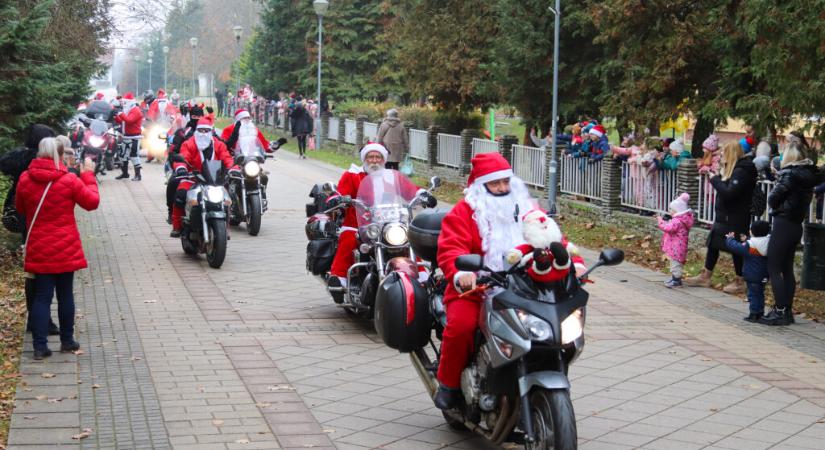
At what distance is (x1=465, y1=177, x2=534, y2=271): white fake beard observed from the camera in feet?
21.4

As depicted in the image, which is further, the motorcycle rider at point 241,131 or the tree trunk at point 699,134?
the tree trunk at point 699,134

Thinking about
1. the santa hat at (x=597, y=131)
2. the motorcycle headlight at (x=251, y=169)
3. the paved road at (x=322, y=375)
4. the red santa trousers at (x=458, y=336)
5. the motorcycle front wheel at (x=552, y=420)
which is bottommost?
the paved road at (x=322, y=375)

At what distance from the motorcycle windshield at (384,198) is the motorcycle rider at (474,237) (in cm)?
307

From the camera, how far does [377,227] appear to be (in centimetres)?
971

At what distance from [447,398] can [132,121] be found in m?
20.9

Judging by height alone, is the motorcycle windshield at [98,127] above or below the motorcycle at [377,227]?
above

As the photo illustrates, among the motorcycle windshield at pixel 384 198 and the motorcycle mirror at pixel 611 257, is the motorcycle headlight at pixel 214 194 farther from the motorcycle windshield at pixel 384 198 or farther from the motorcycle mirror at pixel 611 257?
the motorcycle mirror at pixel 611 257

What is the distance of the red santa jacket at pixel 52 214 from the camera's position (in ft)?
28.7

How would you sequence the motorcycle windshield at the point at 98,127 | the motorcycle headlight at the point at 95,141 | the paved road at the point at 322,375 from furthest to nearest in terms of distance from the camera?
the motorcycle windshield at the point at 98,127, the motorcycle headlight at the point at 95,141, the paved road at the point at 322,375

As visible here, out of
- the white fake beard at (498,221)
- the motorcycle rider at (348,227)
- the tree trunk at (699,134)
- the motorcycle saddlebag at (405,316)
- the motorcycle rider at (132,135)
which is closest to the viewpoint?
the white fake beard at (498,221)

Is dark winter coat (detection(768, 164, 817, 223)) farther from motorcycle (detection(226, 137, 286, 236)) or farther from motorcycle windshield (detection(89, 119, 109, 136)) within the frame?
motorcycle windshield (detection(89, 119, 109, 136))

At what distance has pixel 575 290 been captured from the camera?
5.95 m

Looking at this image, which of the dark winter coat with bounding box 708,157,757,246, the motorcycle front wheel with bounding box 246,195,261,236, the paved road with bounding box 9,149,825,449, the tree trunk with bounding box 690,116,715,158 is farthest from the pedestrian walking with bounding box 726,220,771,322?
the tree trunk with bounding box 690,116,715,158

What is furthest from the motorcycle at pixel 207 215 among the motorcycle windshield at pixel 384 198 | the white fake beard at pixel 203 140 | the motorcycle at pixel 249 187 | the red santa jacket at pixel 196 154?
the motorcycle windshield at pixel 384 198
